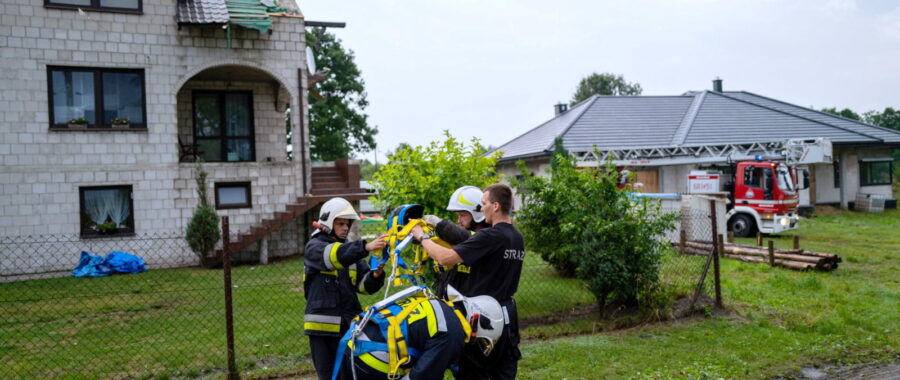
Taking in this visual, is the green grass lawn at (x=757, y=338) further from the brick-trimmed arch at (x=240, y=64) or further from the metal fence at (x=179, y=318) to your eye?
the brick-trimmed arch at (x=240, y=64)

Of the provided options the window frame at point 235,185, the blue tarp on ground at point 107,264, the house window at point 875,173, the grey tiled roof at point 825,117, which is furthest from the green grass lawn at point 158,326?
the grey tiled roof at point 825,117

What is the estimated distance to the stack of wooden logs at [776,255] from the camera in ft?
43.4

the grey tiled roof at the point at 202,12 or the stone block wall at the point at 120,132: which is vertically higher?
the grey tiled roof at the point at 202,12

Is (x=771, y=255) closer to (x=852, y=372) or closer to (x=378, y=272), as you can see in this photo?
(x=852, y=372)

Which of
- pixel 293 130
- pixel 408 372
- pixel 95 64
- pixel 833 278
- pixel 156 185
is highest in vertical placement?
pixel 95 64

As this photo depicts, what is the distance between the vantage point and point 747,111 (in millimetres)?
30719

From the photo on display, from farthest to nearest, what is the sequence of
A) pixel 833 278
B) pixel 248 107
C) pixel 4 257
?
pixel 248 107 → pixel 4 257 → pixel 833 278

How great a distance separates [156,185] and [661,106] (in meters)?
24.4

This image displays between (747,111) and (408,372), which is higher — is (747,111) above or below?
above

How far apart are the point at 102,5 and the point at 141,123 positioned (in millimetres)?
2874

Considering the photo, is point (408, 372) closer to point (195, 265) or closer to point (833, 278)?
point (833, 278)

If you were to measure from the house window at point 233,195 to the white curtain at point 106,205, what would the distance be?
2.12 meters

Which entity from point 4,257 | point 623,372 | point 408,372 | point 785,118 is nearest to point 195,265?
point 4,257

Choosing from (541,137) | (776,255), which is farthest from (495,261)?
(541,137)
